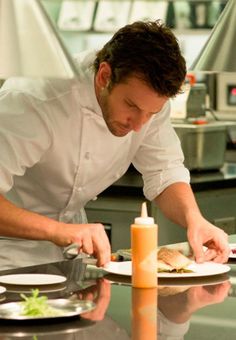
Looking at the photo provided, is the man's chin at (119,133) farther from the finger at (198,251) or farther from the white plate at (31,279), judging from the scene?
the white plate at (31,279)

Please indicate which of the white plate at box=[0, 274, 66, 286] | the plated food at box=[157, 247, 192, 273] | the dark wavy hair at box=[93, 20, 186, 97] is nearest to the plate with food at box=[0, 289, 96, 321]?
the white plate at box=[0, 274, 66, 286]

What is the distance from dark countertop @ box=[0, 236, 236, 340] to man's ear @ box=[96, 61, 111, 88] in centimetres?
57

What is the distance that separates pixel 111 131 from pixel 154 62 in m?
0.33

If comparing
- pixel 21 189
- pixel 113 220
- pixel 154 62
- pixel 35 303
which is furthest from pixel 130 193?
pixel 35 303

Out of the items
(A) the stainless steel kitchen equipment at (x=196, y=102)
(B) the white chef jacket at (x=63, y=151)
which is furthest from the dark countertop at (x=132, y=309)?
(A) the stainless steel kitchen equipment at (x=196, y=102)

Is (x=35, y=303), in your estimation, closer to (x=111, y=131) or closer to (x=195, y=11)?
(x=111, y=131)

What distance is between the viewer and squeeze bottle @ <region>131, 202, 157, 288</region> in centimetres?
243

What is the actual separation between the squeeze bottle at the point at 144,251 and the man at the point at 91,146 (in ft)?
0.46

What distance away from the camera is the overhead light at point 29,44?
6.48ft

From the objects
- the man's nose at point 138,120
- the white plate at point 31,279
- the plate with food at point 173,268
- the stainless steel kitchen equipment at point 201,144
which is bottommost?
the stainless steel kitchen equipment at point 201,144

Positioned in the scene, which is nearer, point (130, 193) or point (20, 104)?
point (20, 104)

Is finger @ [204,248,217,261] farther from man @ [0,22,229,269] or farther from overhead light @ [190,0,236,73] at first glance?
overhead light @ [190,0,236,73]

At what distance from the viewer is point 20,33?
6.61 ft

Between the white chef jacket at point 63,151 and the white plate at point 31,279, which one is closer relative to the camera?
the white plate at point 31,279
